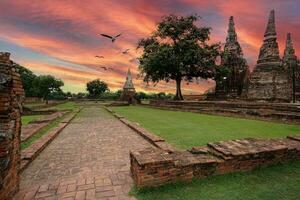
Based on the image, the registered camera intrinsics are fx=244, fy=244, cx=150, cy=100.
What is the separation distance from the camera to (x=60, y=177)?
4.62 metres

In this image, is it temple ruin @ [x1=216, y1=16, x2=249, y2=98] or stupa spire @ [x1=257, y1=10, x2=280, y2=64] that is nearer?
stupa spire @ [x1=257, y1=10, x2=280, y2=64]

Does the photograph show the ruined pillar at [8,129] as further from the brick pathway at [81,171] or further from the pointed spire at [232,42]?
the pointed spire at [232,42]

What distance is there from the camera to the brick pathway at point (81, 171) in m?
3.92

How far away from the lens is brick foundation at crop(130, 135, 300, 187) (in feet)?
13.1

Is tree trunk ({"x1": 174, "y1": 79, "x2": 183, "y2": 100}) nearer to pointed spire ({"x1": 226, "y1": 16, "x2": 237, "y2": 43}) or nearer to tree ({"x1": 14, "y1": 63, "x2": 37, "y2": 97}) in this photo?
pointed spire ({"x1": 226, "y1": 16, "x2": 237, "y2": 43})

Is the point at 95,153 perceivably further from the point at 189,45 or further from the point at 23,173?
the point at 189,45

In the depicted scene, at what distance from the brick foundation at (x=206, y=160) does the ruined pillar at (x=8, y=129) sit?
1914mm

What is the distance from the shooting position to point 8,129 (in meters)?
3.54

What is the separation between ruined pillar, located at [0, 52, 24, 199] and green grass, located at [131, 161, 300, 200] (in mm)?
1866

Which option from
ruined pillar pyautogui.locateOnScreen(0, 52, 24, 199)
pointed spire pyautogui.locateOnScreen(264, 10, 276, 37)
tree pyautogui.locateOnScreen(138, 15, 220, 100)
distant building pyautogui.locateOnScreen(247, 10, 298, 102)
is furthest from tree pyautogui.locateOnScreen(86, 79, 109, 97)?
ruined pillar pyautogui.locateOnScreen(0, 52, 24, 199)

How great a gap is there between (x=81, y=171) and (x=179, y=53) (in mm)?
26363

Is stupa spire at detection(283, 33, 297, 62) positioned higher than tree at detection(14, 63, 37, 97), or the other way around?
stupa spire at detection(283, 33, 297, 62)

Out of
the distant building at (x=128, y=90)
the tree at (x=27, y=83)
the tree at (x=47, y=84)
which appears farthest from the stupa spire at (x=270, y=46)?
the tree at (x=27, y=83)

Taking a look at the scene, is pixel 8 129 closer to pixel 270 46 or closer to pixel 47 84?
pixel 270 46
